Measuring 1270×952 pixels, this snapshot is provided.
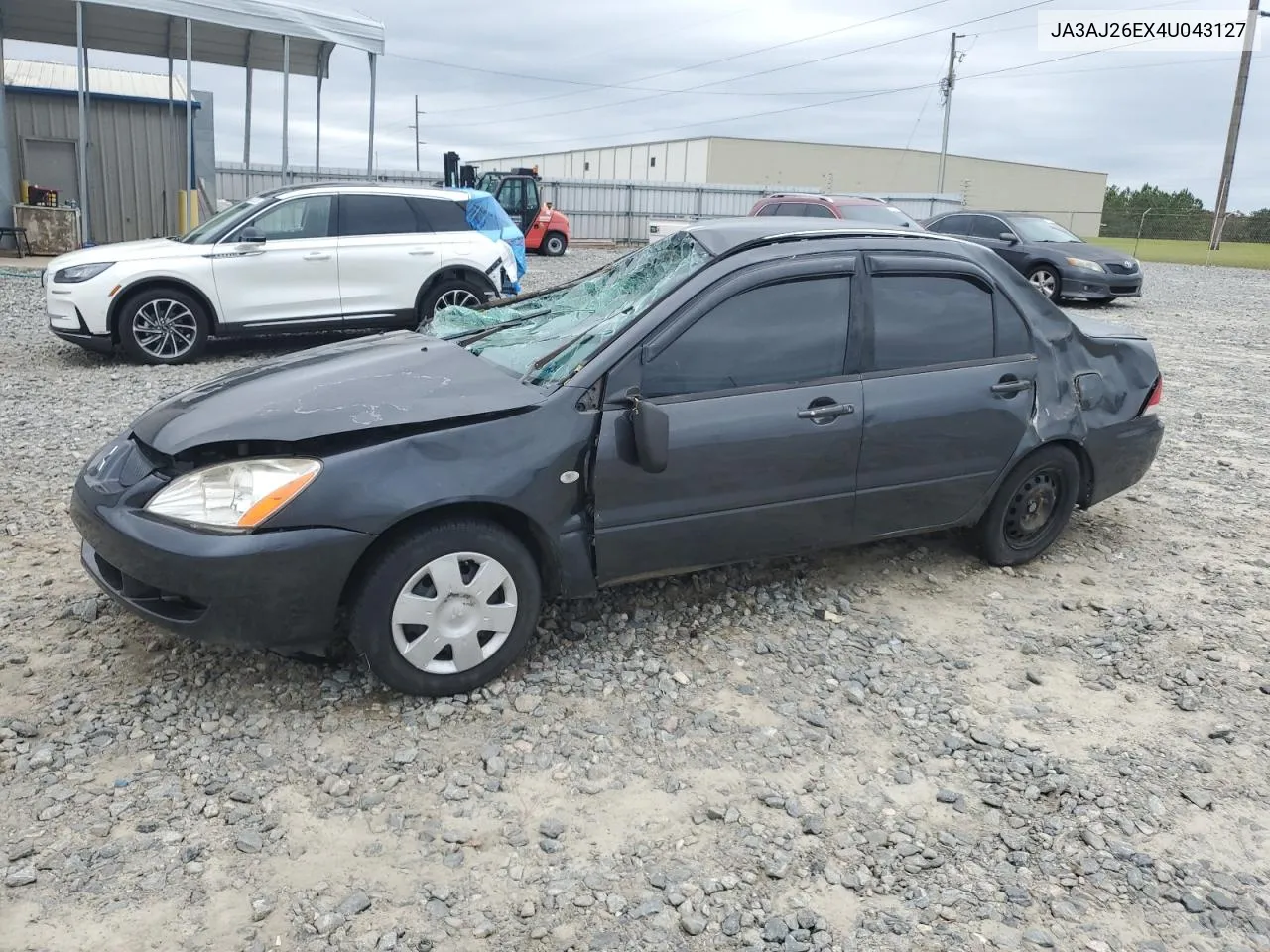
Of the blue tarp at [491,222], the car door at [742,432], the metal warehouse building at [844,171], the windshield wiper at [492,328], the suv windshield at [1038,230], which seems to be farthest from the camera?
the metal warehouse building at [844,171]

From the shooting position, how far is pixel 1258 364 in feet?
35.8

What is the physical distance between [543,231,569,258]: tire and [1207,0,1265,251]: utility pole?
23.4m

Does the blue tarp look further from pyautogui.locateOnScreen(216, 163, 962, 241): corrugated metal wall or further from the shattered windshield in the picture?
pyautogui.locateOnScreen(216, 163, 962, 241): corrugated metal wall

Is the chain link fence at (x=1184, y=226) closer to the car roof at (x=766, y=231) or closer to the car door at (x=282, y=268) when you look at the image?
the car door at (x=282, y=268)

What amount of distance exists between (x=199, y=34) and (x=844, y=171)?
44.4 m

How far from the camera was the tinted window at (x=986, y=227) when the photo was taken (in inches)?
650

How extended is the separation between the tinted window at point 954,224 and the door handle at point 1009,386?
13536 millimetres

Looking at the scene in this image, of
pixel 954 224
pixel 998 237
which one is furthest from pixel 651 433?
pixel 954 224

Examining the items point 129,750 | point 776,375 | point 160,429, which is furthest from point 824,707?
point 160,429

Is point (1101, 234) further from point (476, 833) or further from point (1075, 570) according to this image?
point (476, 833)

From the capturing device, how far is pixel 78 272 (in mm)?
8602

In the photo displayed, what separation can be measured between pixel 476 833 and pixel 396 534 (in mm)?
1002

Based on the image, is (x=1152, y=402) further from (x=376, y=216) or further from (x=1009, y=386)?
(x=376, y=216)

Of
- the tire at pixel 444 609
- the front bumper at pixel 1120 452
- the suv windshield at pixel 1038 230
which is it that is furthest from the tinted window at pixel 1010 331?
the suv windshield at pixel 1038 230
